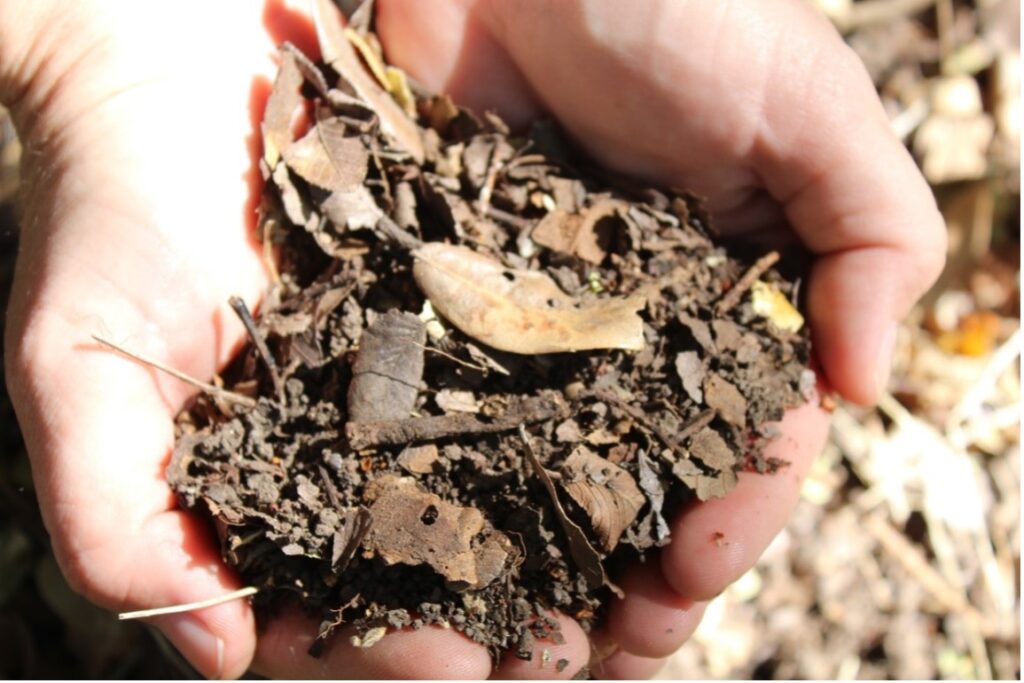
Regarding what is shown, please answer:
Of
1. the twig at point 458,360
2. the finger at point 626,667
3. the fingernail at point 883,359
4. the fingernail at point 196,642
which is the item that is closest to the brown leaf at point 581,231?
the twig at point 458,360

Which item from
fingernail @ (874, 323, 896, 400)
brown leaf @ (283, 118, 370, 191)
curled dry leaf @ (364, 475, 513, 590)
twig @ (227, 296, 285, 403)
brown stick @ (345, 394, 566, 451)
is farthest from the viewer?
fingernail @ (874, 323, 896, 400)

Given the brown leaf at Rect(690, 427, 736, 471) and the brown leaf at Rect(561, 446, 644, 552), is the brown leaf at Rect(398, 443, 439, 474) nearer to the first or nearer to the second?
the brown leaf at Rect(561, 446, 644, 552)

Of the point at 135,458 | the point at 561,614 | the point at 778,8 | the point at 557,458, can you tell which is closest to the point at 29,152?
the point at 135,458

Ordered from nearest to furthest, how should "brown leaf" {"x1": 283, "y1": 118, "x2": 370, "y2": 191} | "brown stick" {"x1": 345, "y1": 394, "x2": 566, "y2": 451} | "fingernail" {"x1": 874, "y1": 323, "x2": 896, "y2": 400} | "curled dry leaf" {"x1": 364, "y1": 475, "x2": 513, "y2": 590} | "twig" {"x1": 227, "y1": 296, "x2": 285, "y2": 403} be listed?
"curled dry leaf" {"x1": 364, "y1": 475, "x2": 513, "y2": 590} < "brown stick" {"x1": 345, "y1": 394, "x2": 566, "y2": 451} < "twig" {"x1": 227, "y1": 296, "x2": 285, "y2": 403} < "brown leaf" {"x1": 283, "y1": 118, "x2": 370, "y2": 191} < "fingernail" {"x1": 874, "y1": 323, "x2": 896, "y2": 400}

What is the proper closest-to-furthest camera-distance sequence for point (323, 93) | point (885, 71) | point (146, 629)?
point (323, 93)
point (146, 629)
point (885, 71)

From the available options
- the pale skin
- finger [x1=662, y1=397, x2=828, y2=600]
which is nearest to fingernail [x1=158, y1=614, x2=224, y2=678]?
the pale skin

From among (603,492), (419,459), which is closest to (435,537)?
(419,459)

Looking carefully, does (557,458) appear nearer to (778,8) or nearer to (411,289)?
(411,289)
